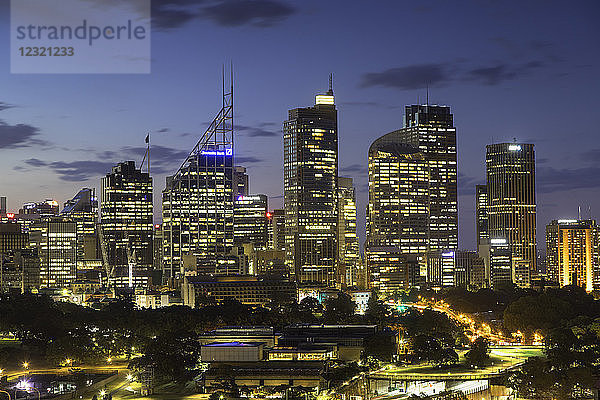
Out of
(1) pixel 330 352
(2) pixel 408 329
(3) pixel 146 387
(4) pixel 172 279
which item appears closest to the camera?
(3) pixel 146 387

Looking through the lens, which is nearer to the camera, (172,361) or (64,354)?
(172,361)

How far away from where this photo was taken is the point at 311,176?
196m

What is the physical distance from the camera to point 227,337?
3376 inches

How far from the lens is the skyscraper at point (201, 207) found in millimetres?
187375

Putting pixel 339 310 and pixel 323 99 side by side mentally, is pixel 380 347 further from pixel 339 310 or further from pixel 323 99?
pixel 323 99

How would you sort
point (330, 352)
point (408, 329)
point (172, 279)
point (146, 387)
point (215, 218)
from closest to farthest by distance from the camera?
1. point (146, 387)
2. point (330, 352)
3. point (408, 329)
4. point (172, 279)
5. point (215, 218)

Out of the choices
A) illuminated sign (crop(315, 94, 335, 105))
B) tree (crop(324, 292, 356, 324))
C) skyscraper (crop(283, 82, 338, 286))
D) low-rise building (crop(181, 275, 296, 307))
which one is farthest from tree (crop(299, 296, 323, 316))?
illuminated sign (crop(315, 94, 335, 105))

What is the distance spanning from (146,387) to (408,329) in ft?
116

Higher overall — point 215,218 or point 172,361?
point 215,218

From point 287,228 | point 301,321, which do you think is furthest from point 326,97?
point 301,321

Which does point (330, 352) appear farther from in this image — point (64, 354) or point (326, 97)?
point (326, 97)

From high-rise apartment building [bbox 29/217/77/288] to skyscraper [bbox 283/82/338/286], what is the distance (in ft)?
127

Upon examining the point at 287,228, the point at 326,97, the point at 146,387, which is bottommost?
the point at 146,387

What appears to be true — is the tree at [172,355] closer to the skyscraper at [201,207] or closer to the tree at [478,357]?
the tree at [478,357]
